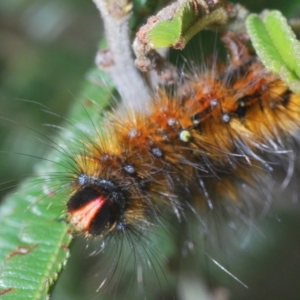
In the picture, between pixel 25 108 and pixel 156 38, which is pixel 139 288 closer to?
pixel 25 108

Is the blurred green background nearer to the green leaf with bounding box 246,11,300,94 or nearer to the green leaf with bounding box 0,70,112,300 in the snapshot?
the green leaf with bounding box 0,70,112,300

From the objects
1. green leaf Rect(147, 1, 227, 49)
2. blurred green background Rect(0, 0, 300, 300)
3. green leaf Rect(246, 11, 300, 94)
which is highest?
green leaf Rect(147, 1, 227, 49)

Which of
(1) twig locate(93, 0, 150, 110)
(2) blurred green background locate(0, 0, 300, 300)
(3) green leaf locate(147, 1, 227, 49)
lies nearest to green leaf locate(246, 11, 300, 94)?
(3) green leaf locate(147, 1, 227, 49)

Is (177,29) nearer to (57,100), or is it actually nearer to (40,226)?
(40,226)

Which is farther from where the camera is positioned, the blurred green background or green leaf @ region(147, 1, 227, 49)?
the blurred green background

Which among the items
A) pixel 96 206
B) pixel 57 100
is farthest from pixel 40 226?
pixel 57 100

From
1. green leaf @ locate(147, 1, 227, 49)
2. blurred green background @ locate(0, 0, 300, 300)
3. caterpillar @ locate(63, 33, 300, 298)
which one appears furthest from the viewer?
blurred green background @ locate(0, 0, 300, 300)

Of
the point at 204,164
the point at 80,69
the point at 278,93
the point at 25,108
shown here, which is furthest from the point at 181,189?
the point at 80,69
